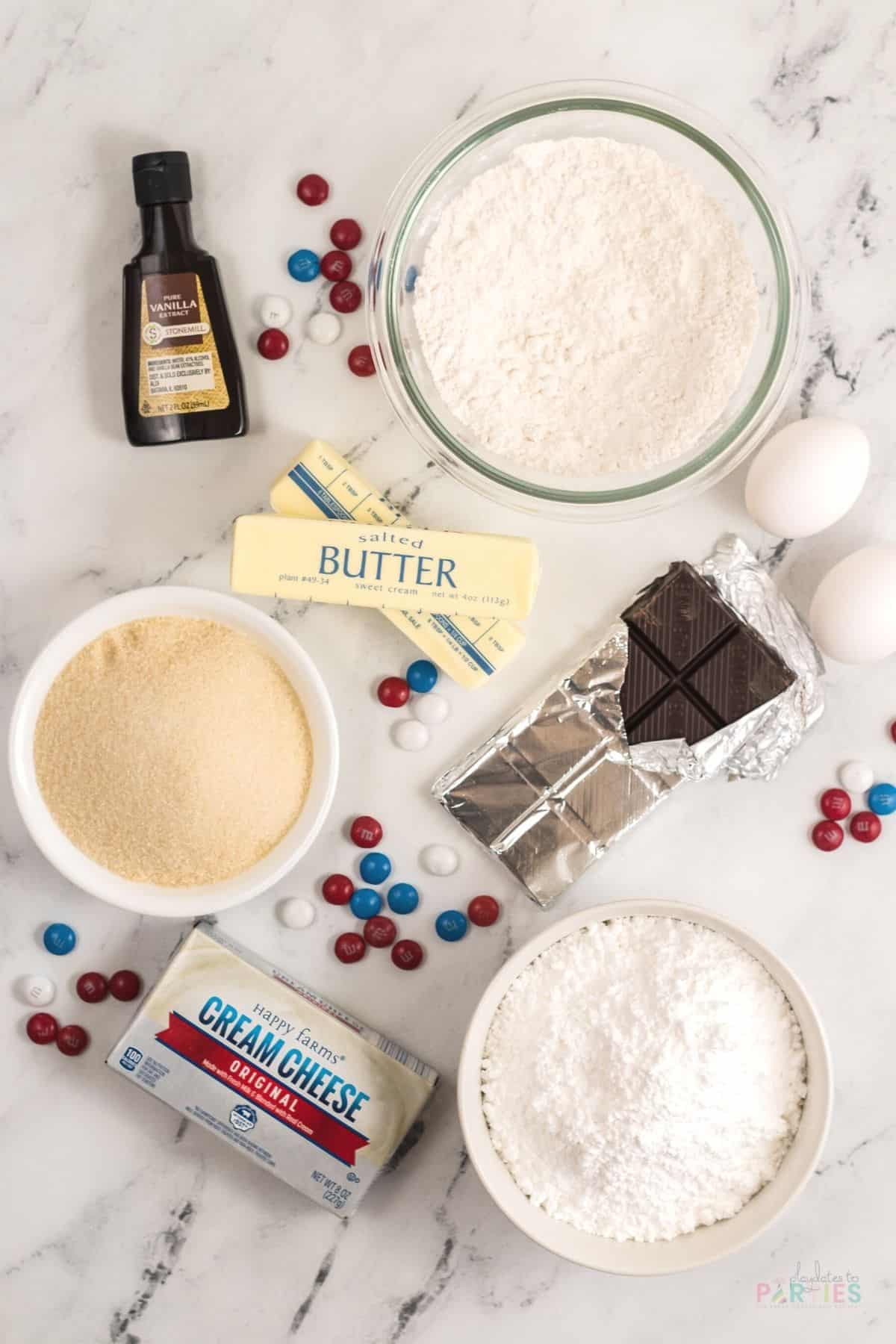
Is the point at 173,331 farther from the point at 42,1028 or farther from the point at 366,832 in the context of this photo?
the point at 42,1028

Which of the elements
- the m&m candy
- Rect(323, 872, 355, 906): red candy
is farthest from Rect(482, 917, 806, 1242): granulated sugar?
the m&m candy

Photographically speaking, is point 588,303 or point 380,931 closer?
point 588,303

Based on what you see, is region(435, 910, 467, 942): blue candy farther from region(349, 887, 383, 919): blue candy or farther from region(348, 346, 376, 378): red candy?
region(348, 346, 376, 378): red candy

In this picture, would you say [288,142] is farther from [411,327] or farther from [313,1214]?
[313,1214]

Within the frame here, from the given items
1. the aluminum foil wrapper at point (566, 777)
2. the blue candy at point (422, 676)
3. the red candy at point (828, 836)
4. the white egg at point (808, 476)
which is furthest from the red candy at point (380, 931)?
the white egg at point (808, 476)

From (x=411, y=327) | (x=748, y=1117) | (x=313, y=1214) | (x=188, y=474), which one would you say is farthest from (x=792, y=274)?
(x=313, y=1214)

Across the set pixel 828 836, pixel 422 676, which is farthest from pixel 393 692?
pixel 828 836
